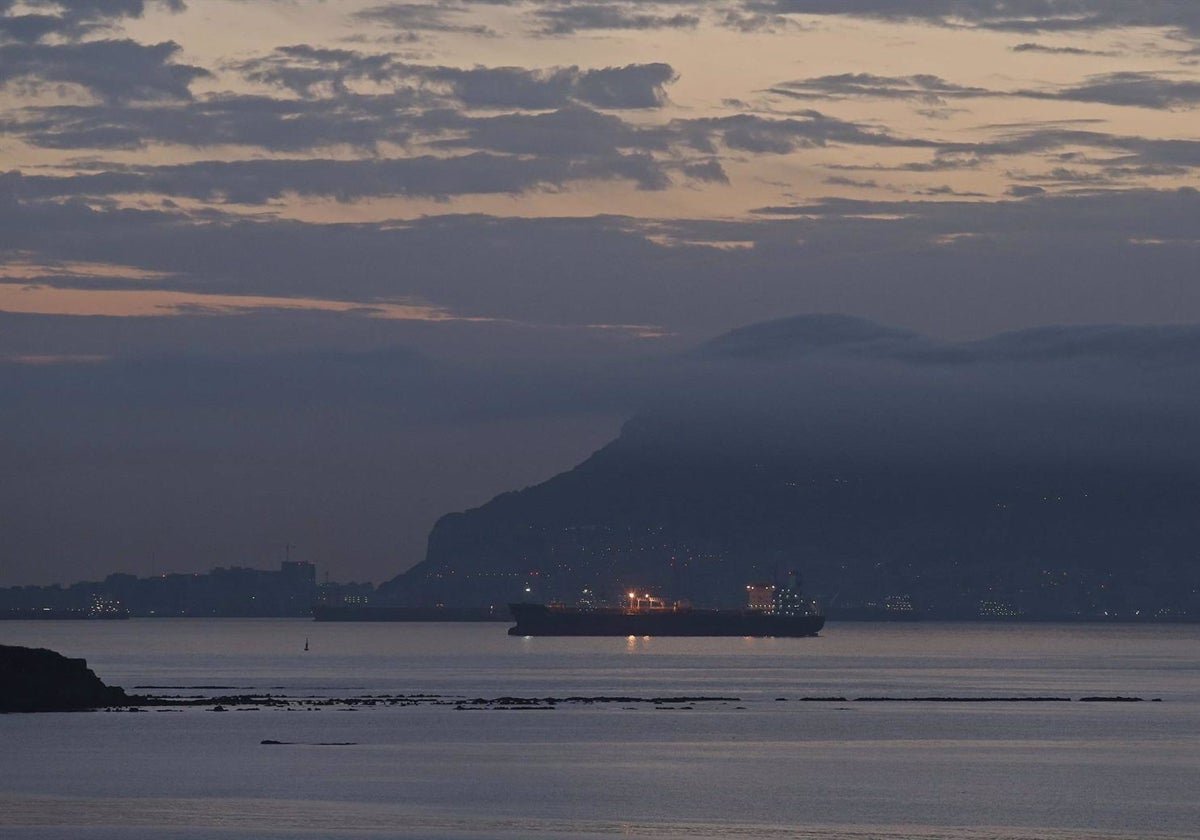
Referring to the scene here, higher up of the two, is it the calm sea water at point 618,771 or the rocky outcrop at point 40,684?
the rocky outcrop at point 40,684

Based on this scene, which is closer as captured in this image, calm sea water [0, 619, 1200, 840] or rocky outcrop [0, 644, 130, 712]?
calm sea water [0, 619, 1200, 840]

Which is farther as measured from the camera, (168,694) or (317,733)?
(168,694)

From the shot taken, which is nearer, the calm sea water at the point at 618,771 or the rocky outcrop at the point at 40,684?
the calm sea water at the point at 618,771

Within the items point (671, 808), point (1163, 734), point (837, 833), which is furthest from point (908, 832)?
point (1163, 734)

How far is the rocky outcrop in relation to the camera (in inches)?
4437

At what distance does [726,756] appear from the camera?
88.6 metres

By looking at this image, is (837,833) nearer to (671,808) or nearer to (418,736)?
(671,808)

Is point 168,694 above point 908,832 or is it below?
above

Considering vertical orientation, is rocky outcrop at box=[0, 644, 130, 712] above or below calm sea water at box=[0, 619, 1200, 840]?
above

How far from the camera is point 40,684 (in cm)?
11344

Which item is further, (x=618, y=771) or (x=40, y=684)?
(x=40, y=684)

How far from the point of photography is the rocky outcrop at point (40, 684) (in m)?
113

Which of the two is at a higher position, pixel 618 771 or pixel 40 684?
pixel 40 684

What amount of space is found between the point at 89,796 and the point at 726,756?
94.1 feet
